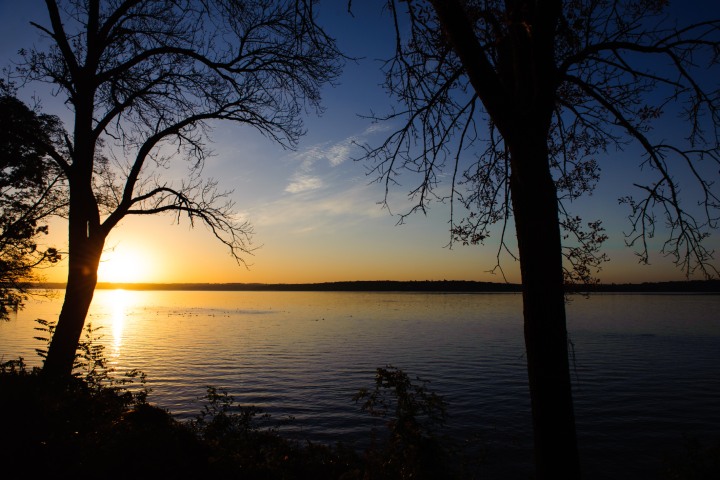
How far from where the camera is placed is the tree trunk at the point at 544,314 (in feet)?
15.9

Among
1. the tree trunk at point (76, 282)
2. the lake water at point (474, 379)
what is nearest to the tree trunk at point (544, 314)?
the lake water at point (474, 379)

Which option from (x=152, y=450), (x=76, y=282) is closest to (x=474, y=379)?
(x=76, y=282)

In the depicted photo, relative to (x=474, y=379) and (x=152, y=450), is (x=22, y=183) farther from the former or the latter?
(x=474, y=379)

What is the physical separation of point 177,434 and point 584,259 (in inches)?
292

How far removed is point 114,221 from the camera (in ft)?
39.1

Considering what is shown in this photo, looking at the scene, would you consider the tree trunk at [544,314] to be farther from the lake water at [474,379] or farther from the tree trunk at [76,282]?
the tree trunk at [76,282]

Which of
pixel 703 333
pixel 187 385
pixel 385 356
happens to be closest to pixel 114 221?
pixel 187 385

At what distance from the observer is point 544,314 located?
16.0 feet

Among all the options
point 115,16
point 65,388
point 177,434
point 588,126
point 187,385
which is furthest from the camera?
point 187,385

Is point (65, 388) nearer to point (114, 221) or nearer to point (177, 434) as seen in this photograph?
point (177, 434)

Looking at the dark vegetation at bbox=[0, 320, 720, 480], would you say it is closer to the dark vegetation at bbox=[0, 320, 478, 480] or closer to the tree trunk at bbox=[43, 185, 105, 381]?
the dark vegetation at bbox=[0, 320, 478, 480]

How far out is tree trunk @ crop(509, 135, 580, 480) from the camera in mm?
4832

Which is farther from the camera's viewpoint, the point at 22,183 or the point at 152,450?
the point at 22,183

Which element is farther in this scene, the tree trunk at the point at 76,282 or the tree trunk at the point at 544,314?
the tree trunk at the point at 76,282
